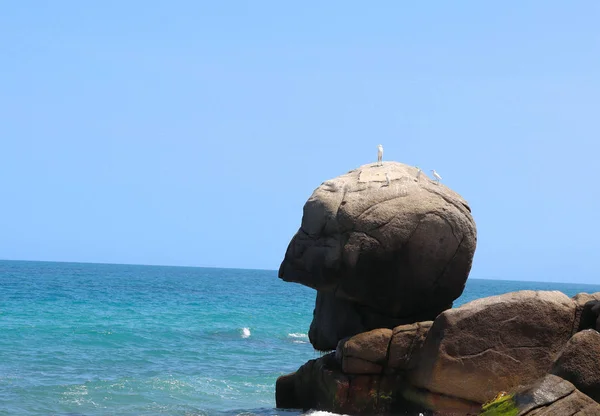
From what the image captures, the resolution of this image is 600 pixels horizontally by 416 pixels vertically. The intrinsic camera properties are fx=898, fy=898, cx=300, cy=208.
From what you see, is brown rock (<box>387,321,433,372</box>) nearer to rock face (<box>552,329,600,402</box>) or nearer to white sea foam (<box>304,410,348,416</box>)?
white sea foam (<box>304,410,348,416</box>)

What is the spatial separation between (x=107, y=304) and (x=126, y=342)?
1750 centimetres

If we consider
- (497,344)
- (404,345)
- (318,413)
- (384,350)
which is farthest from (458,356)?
(318,413)

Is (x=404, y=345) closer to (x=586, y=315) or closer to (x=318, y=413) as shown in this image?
(x=318, y=413)

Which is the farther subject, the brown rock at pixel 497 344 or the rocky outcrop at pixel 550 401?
the brown rock at pixel 497 344

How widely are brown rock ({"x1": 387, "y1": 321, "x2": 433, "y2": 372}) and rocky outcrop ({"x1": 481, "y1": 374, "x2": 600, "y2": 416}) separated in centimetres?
250

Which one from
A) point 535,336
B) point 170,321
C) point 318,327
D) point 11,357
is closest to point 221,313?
point 170,321

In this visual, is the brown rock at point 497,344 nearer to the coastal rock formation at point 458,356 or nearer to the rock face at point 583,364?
the coastal rock formation at point 458,356

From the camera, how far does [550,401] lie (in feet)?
36.2

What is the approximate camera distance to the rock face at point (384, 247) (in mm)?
14617

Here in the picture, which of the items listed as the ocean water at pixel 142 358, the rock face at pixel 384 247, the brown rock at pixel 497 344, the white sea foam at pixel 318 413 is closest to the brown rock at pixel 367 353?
the white sea foam at pixel 318 413

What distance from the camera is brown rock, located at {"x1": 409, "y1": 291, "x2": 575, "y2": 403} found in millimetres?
13227

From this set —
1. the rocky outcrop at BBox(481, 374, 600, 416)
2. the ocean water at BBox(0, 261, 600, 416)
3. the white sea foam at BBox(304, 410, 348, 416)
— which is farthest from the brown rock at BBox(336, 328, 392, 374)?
the rocky outcrop at BBox(481, 374, 600, 416)

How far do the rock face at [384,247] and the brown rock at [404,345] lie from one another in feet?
3.69

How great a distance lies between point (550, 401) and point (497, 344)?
228 centimetres
